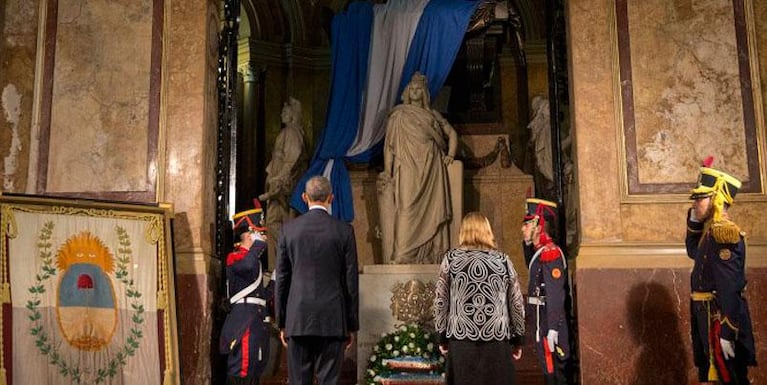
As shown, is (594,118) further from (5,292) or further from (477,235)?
(5,292)

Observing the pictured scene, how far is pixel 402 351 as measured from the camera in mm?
6504

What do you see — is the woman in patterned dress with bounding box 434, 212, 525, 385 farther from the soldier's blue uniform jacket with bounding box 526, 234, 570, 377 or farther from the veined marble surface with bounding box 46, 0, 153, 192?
the veined marble surface with bounding box 46, 0, 153, 192

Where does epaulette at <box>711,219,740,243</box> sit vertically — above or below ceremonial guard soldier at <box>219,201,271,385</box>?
above

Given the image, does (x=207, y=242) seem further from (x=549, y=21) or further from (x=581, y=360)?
(x=549, y=21)

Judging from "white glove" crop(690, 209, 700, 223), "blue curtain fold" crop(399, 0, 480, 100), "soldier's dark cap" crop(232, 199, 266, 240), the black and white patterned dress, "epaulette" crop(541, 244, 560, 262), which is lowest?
the black and white patterned dress

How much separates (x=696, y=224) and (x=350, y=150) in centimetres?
429

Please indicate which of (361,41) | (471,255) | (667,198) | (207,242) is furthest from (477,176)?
(471,255)

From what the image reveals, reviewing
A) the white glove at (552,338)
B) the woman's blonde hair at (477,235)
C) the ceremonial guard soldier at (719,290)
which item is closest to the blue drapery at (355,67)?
the white glove at (552,338)

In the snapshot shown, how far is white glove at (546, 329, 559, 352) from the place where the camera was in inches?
221

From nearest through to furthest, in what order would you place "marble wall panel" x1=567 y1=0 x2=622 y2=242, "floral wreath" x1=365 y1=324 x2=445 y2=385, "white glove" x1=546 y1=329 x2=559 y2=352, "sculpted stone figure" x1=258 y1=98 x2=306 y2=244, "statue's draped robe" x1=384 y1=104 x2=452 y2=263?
"white glove" x1=546 y1=329 x2=559 y2=352
"marble wall panel" x1=567 y1=0 x2=622 y2=242
"floral wreath" x1=365 y1=324 x2=445 y2=385
"statue's draped robe" x1=384 y1=104 x2=452 y2=263
"sculpted stone figure" x1=258 y1=98 x2=306 y2=244

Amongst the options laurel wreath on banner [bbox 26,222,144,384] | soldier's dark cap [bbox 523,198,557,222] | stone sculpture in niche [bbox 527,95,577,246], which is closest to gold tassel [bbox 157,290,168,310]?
laurel wreath on banner [bbox 26,222,144,384]

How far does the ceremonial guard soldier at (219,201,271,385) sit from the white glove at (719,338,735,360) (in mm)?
3051

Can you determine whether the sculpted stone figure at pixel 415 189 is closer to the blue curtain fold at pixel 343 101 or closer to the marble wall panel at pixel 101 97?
the blue curtain fold at pixel 343 101

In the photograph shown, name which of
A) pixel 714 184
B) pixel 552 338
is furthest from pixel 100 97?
pixel 714 184
